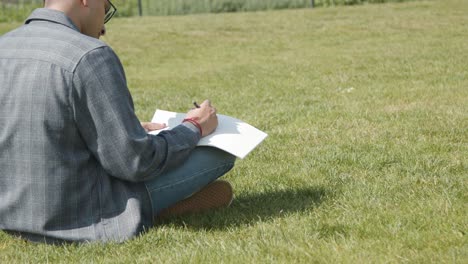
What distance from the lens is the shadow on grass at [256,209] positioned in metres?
4.18

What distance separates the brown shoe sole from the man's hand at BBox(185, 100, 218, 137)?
1.44 feet

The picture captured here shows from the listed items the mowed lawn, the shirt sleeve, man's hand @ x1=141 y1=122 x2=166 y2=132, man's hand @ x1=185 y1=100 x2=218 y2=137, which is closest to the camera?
the shirt sleeve

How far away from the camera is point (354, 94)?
29.0 feet

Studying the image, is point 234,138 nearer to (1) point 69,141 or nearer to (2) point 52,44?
(1) point 69,141

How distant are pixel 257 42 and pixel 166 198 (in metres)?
12.0

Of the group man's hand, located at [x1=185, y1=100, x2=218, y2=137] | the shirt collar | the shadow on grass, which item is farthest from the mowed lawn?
the shirt collar

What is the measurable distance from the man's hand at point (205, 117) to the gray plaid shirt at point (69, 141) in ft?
0.42

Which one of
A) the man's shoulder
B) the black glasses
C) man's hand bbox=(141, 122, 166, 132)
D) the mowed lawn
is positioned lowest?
the mowed lawn

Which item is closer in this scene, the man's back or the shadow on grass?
the man's back

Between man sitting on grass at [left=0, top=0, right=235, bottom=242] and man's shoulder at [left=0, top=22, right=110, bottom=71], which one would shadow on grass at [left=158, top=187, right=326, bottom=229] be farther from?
man's shoulder at [left=0, top=22, right=110, bottom=71]

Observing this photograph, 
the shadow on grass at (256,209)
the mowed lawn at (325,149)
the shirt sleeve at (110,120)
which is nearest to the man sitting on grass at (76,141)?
the shirt sleeve at (110,120)

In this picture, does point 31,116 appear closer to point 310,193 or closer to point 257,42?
point 310,193

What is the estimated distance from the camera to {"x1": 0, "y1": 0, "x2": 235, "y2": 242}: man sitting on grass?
3512 millimetres

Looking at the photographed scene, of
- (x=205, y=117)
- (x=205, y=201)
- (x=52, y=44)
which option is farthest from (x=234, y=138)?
(x=52, y=44)
